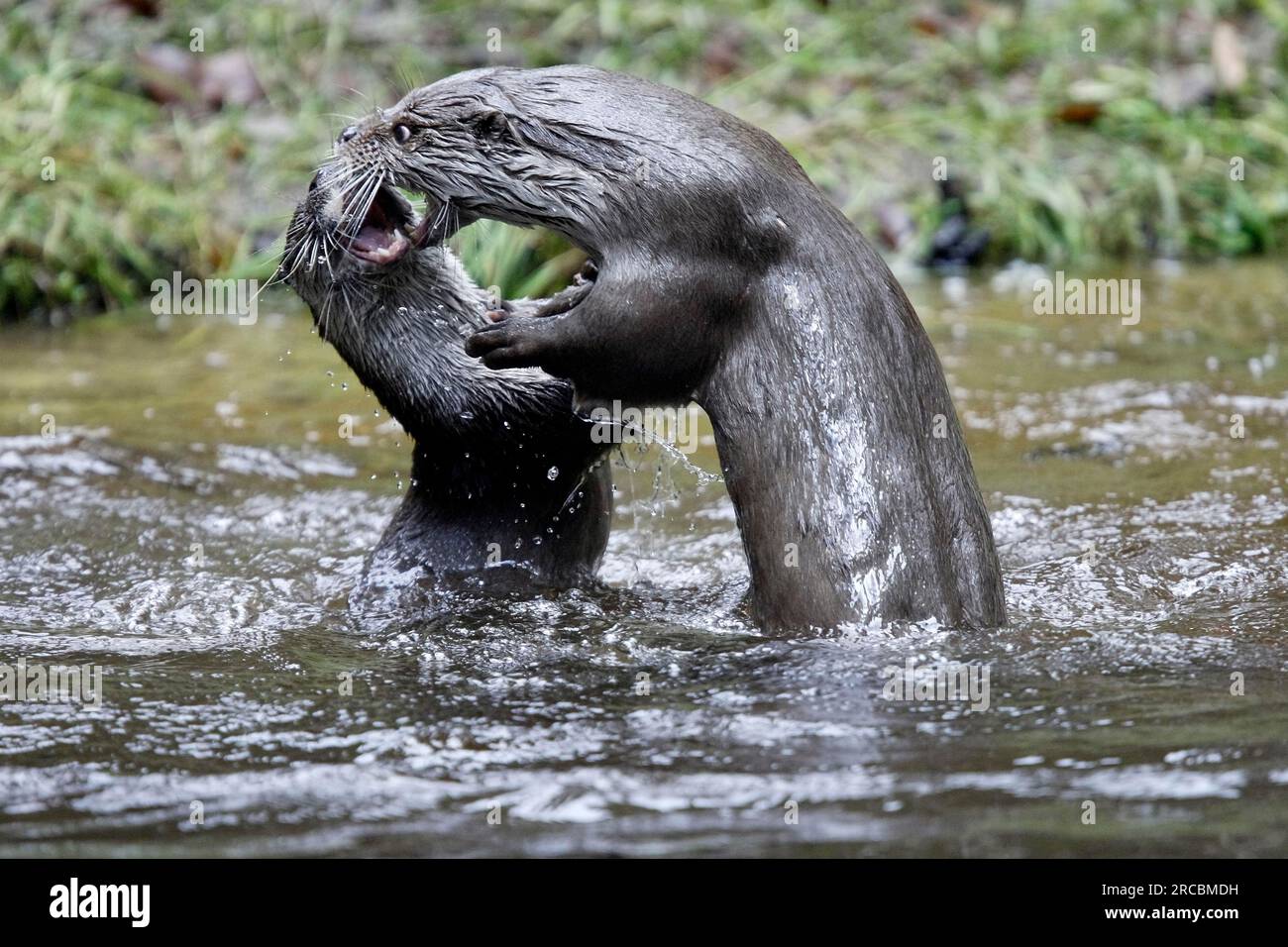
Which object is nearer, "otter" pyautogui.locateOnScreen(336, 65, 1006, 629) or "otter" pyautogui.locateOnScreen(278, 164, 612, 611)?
"otter" pyautogui.locateOnScreen(336, 65, 1006, 629)

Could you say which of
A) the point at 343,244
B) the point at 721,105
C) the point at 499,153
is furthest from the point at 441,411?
the point at 721,105

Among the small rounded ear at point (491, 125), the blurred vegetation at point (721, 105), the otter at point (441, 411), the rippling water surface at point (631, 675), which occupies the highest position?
the blurred vegetation at point (721, 105)

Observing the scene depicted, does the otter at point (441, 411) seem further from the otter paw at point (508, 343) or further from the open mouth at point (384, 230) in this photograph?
the otter paw at point (508, 343)

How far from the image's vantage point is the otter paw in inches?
113

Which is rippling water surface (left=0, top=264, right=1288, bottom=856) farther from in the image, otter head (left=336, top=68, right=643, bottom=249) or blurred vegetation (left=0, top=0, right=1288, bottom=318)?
blurred vegetation (left=0, top=0, right=1288, bottom=318)

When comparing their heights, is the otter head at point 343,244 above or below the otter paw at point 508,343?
above

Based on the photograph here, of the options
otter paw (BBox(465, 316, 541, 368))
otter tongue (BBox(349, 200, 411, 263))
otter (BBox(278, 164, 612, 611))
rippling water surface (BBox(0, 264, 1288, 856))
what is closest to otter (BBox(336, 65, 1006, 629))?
otter paw (BBox(465, 316, 541, 368))

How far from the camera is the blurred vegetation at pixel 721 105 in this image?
708cm

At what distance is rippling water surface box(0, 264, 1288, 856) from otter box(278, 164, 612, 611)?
0.14m

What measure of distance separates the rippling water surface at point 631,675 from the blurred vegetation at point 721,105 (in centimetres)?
214

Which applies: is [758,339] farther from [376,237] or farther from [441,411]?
[376,237]

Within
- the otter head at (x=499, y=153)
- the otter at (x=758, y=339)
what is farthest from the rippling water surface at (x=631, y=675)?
the otter head at (x=499, y=153)
